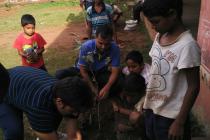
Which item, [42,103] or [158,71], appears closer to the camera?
[158,71]

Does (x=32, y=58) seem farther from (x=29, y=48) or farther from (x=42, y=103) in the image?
(x=42, y=103)

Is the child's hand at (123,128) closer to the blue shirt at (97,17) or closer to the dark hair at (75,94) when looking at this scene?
the dark hair at (75,94)

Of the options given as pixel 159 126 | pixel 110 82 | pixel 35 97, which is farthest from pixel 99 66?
pixel 159 126

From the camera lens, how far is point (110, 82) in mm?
4016

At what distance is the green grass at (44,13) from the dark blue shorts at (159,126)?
8.21 meters

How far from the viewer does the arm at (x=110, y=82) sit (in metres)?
3.94

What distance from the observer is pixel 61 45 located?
8.11 m

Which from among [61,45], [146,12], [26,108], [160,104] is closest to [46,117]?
[26,108]

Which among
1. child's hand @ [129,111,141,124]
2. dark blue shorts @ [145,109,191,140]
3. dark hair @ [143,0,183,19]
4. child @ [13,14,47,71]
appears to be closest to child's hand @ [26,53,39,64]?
child @ [13,14,47,71]

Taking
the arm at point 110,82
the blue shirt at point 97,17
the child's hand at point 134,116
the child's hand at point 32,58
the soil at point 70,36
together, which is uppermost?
the blue shirt at point 97,17

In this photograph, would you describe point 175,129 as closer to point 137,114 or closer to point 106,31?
point 137,114

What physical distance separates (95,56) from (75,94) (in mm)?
1986

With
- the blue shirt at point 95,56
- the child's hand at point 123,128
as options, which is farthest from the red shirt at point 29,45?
the child's hand at point 123,128

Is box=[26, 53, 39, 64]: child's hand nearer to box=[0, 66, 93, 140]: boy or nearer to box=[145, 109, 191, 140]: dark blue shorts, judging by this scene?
box=[0, 66, 93, 140]: boy
